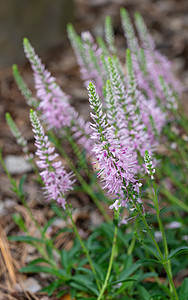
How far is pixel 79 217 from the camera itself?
4.19 meters

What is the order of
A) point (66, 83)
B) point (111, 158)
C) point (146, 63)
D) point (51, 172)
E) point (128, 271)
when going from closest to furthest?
1. point (111, 158)
2. point (51, 172)
3. point (128, 271)
4. point (146, 63)
5. point (66, 83)

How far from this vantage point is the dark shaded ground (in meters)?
3.69

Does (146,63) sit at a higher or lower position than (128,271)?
higher

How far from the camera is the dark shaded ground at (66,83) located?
3688 mm

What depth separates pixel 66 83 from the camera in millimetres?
6336

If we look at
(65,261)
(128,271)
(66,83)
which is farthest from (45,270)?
(66,83)

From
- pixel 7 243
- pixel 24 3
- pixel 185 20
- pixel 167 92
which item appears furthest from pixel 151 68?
pixel 185 20

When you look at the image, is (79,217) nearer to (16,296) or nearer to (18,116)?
(16,296)

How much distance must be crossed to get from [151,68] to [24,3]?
3607mm

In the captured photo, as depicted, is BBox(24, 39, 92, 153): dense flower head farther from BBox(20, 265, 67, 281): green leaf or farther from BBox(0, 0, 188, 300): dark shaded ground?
BBox(0, 0, 188, 300): dark shaded ground

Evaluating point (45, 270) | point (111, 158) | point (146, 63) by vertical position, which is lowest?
point (45, 270)

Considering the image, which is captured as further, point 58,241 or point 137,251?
point 58,241

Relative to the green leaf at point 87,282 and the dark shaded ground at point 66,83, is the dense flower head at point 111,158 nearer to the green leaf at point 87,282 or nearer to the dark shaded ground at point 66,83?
the green leaf at point 87,282

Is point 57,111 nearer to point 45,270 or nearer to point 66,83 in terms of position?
point 45,270
